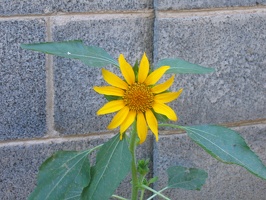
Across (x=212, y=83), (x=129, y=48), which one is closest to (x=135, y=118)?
(x=129, y=48)

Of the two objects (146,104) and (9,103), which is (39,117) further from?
(146,104)

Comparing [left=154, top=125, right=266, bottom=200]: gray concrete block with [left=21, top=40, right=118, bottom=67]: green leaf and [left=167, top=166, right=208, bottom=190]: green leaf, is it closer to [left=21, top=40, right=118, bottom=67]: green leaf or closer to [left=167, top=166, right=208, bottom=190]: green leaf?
[left=167, top=166, right=208, bottom=190]: green leaf

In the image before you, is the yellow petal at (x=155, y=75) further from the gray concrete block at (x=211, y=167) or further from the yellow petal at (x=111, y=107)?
the gray concrete block at (x=211, y=167)

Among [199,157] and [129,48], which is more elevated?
[129,48]

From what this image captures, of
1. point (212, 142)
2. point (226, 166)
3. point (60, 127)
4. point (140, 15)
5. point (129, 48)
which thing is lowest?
point (226, 166)

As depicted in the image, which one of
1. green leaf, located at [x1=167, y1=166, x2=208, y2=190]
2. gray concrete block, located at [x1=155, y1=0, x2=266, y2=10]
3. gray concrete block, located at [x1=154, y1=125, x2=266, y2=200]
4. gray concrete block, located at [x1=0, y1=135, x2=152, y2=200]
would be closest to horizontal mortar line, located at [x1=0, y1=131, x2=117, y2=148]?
gray concrete block, located at [x1=0, y1=135, x2=152, y2=200]

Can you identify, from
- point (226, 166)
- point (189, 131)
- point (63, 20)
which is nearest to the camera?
point (189, 131)
